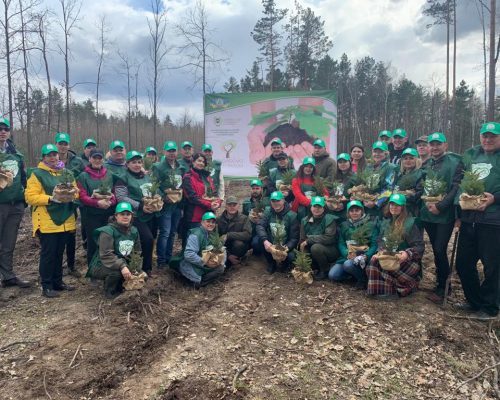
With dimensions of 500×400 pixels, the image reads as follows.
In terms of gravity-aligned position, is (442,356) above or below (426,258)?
below

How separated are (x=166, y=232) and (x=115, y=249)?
136 centimetres

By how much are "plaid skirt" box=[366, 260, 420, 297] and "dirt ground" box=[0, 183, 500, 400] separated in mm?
201

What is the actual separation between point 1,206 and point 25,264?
2.22 metres

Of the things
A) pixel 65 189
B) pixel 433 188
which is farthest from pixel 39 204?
pixel 433 188

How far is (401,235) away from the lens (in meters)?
5.23

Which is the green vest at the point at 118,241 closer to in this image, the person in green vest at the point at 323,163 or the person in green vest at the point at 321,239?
the person in green vest at the point at 321,239

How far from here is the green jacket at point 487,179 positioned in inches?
186

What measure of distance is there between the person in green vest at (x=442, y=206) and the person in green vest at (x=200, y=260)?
324cm

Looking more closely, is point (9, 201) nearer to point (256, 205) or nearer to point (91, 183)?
point (91, 183)

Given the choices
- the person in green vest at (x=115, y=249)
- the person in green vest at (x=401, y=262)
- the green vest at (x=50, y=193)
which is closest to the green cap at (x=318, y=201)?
the person in green vest at (x=401, y=262)

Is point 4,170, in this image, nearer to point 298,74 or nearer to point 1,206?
point 1,206

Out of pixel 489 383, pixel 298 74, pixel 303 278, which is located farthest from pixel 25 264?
pixel 298 74

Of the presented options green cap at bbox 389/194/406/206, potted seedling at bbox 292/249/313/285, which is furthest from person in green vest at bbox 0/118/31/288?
green cap at bbox 389/194/406/206

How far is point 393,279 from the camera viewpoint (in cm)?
546
